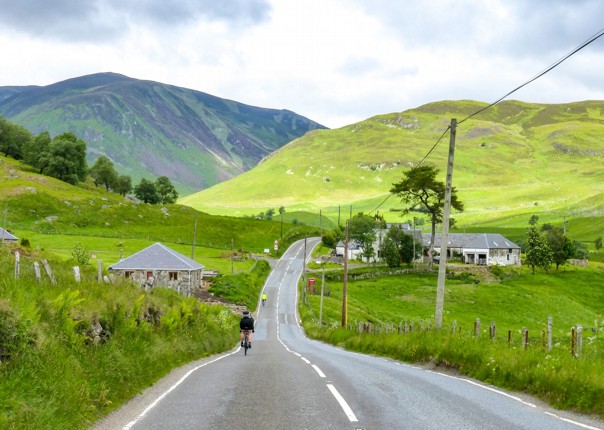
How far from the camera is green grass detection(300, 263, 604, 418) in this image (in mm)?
14367

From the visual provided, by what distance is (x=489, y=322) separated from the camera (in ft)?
240

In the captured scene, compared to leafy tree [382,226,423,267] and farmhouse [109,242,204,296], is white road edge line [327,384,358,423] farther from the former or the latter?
leafy tree [382,226,423,267]

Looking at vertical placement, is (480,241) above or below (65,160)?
below

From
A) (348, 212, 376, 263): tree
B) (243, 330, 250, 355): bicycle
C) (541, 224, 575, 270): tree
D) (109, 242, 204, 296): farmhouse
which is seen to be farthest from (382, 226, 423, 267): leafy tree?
(243, 330, 250, 355): bicycle

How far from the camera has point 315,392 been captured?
13305 millimetres

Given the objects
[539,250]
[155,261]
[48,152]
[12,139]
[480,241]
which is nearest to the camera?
[155,261]

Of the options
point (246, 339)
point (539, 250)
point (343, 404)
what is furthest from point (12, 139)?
point (343, 404)

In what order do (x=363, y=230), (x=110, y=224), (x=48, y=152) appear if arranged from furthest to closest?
1. (x=48, y=152)
2. (x=110, y=224)
3. (x=363, y=230)

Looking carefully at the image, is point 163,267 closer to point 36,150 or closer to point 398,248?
point 398,248

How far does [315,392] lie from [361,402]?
1.52 metres

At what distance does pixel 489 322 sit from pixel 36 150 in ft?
502

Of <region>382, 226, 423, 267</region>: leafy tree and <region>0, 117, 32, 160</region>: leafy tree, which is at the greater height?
<region>0, 117, 32, 160</region>: leafy tree

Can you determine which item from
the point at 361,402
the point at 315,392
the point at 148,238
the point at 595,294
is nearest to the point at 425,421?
the point at 361,402

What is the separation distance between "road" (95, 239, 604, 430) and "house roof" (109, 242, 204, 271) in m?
62.4
